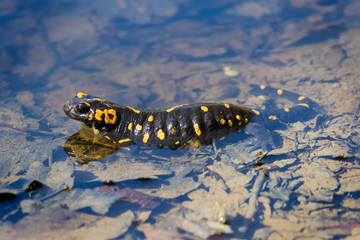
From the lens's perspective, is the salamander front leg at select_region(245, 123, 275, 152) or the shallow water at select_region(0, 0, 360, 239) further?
the salamander front leg at select_region(245, 123, 275, 152)

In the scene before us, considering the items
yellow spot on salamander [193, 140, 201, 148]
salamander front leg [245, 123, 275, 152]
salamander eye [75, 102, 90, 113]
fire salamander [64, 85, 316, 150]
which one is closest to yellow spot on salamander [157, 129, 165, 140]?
fire salamander [64, 85, 316, 150]

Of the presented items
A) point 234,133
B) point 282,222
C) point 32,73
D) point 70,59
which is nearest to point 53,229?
point 282,222

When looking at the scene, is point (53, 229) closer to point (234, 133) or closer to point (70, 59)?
point (234, 133)

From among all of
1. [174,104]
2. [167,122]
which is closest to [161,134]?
[167,122]

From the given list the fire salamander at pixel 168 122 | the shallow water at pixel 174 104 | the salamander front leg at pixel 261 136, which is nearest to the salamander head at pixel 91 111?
the fire salamander at pixel 168 122

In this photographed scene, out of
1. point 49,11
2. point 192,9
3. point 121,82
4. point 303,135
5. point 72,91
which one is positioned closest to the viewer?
point 303,135

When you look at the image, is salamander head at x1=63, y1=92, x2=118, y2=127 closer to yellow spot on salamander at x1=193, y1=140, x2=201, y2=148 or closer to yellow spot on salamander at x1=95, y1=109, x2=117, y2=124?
yellow spot on salamander at x1=95, y1=109, x2=117, y2=124

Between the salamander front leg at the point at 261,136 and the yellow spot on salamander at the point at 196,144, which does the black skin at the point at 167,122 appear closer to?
the yellow spot on salamander at the point at 196,144
